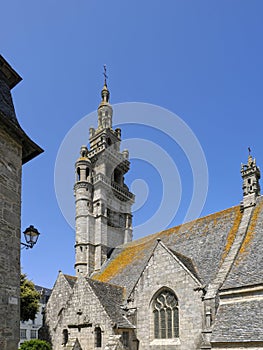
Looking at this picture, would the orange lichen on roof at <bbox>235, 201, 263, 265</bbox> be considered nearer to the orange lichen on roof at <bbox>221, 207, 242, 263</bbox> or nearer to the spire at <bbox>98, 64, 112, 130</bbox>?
the orange lichen on roof at <bbox>221, 207, 242, 263</bbox>

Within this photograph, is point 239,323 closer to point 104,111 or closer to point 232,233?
point 232,233

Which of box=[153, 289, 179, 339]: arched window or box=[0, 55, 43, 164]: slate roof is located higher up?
box=[0, 55, 43, 164]: slate roof

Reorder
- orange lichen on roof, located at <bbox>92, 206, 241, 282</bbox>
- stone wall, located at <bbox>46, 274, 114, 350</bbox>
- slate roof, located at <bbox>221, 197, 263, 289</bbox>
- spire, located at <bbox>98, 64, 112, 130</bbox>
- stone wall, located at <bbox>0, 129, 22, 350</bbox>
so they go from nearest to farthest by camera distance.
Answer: stone wall, located at <bbox>0, 129, 22, 350</bbox> < slate roof, located at <bbox>221, 197, 263, 289</bbox> < stone wall, located at <bbox>46, 274, 114, 350</bbox> < orange lichen on roof, located at <bbox>92, 206, 241, 282</bbox> < spire, located at <bbox>98, 64, 112, 130</bbox>

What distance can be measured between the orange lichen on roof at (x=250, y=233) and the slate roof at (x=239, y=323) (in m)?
2.96

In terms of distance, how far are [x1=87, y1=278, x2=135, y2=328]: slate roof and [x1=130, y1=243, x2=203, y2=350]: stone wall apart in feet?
3.00

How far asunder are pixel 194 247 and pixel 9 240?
15626mm

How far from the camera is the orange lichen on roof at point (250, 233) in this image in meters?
19.1

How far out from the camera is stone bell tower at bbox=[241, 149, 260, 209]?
22.4m

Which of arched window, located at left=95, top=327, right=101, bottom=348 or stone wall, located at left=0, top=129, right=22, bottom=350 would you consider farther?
arched window, located at left=95, top=327, right=101, bottom=348

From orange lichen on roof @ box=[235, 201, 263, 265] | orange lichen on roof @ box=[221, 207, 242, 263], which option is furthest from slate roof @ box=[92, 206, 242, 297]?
orange lichen on roof @ box=[235, 201, 263, 265]

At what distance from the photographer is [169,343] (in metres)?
18.8

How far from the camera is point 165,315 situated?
19.6 meters

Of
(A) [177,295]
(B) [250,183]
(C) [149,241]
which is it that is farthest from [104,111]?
(A) [177,295]

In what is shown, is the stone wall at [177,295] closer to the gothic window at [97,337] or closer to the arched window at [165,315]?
the arched window at [165,315]
